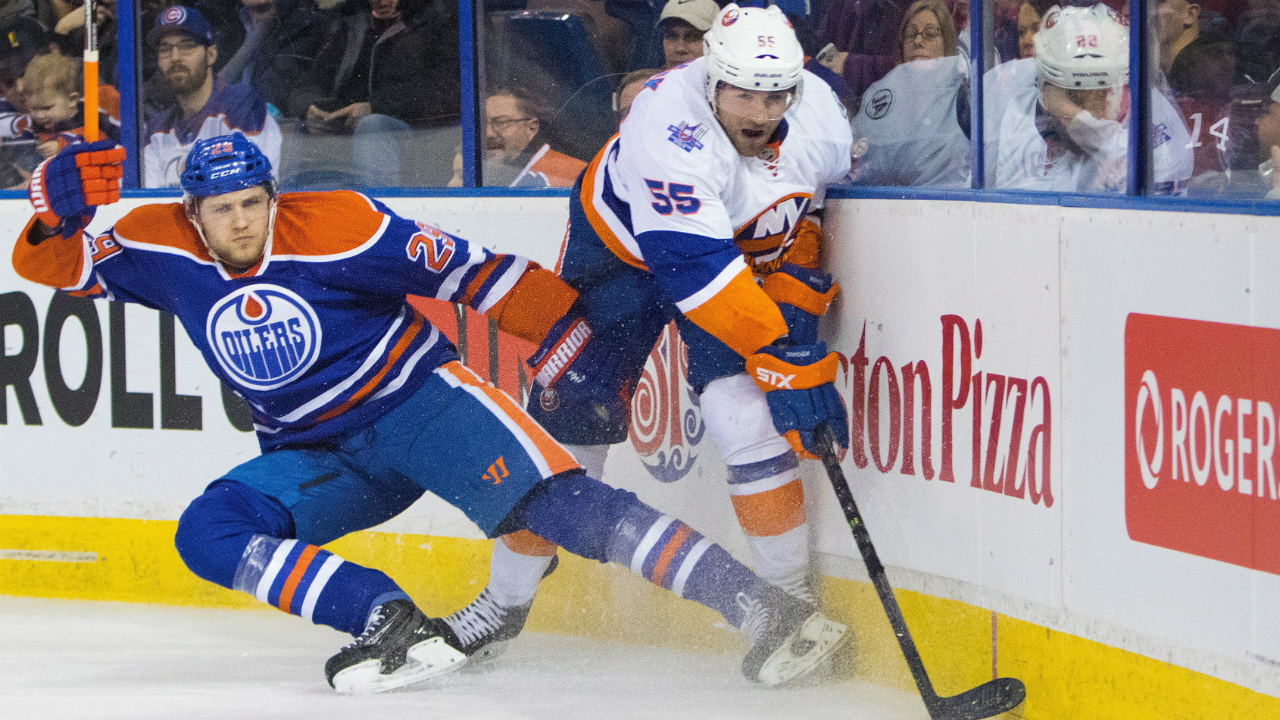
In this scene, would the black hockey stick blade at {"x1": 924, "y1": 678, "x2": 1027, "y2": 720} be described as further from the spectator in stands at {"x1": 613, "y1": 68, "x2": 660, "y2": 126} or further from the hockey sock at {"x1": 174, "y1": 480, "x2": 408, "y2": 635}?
the spectator in stands at {"x1": 613, "y1": 68, "x2": 660, "y2": 126}

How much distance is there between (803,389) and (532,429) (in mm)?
527

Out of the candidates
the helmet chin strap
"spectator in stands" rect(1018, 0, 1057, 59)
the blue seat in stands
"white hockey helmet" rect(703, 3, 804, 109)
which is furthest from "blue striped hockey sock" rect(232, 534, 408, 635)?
"spectator in stands" rect(1018, 0, 1057, 59)

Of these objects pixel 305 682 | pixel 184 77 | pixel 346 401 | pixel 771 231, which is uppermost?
pixel 184 77

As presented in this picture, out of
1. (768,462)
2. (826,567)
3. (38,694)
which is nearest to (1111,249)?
(768,462)

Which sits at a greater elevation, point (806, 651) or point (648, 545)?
point (648, 545)

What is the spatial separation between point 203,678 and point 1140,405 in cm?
190

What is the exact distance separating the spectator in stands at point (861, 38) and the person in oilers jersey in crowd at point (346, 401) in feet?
2.44

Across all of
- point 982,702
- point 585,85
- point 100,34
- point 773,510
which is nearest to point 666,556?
point 773,510

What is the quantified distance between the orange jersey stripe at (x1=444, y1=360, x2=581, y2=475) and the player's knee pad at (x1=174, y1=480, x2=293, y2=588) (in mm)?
441

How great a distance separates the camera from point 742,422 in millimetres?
2695

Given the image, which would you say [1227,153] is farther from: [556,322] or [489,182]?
[489,182]

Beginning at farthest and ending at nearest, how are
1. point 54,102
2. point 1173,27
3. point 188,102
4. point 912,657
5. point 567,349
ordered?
point 54,102
point 188,102
point 567,349
point 912,657
point 1173,27

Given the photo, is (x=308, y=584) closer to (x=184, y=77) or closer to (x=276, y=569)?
(x=276, y=569)

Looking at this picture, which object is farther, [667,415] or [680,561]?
[667,415]
